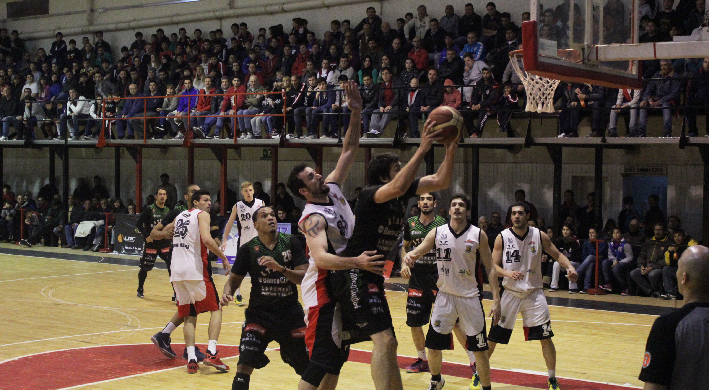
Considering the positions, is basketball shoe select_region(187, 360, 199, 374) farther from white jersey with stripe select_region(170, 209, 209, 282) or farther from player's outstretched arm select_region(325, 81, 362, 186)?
player's outstretched arm select_region(325, 81, 362, 186)

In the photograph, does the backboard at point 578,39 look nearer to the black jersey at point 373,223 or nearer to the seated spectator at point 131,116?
the black jersey at point 373,223

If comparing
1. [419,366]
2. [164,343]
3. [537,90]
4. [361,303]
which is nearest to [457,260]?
[419,366]

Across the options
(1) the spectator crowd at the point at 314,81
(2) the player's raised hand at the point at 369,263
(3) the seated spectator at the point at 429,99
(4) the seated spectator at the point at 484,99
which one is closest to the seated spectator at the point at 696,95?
(1) the spectator crowd at the point at 314,81

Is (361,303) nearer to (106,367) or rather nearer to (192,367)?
(192,367)

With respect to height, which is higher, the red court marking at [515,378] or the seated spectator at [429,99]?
the seated spectator at [429,99]

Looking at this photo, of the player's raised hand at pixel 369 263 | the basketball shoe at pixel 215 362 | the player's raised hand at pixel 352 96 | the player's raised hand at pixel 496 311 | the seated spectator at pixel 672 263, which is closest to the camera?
the player's raised hand at pixel 369 263

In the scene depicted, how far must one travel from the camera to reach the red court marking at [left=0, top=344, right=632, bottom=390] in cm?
799

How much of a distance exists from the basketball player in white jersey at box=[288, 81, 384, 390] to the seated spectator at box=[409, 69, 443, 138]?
10.8m

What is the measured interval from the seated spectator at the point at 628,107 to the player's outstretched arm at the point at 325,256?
10.1 meters

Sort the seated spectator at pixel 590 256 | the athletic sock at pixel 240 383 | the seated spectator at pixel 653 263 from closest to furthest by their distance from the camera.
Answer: the athletic sock at pixel 240 383
the seated spectator at pixel 653 263
the seated spectator at pixel 590 256

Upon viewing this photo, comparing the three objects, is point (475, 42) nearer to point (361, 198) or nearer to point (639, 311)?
point (639, 311)

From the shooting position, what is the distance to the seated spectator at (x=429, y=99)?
16453 mm

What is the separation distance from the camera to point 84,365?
8703 millimetres

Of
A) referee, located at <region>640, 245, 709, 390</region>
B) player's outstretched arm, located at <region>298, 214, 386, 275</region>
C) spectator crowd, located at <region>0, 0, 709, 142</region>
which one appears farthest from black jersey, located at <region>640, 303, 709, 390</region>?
spectator crowd, located at <region>0, 0, 709, 142</region>
